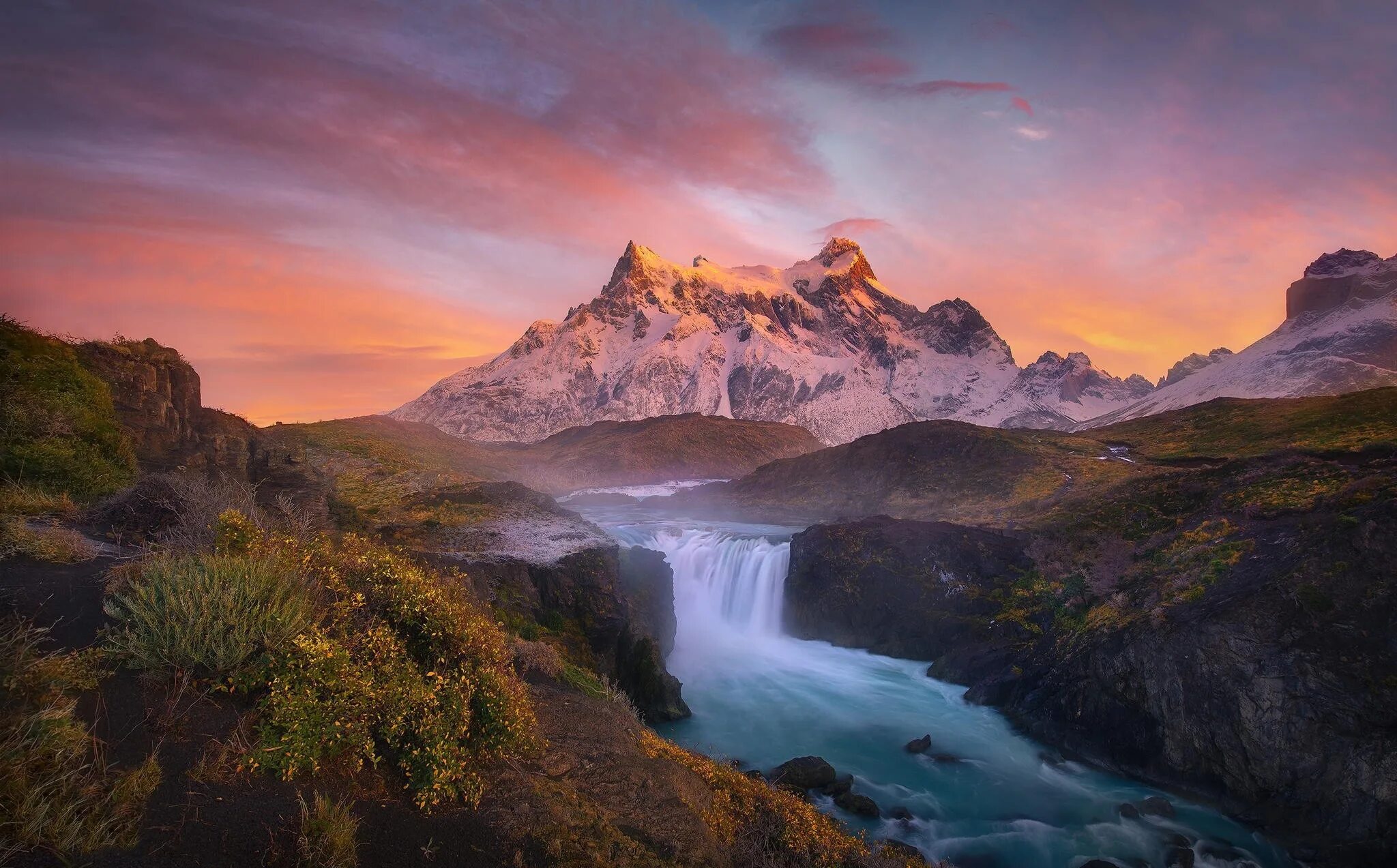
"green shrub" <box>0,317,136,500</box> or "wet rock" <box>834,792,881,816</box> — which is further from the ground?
"green shrub" <box>0,317,136,500</box>

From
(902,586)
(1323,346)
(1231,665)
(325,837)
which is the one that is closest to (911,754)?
(1231,665)

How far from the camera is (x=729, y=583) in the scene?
133 feet

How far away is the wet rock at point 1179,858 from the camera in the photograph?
15297mm

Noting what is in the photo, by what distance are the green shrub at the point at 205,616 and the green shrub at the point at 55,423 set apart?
390 inches

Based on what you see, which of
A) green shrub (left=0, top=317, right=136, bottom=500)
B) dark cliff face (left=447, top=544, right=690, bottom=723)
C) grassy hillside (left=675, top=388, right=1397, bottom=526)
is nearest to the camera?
green shrub (left=0, top=317, right=136, bottom=500)

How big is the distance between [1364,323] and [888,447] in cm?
9289

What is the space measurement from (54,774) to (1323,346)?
483 ft

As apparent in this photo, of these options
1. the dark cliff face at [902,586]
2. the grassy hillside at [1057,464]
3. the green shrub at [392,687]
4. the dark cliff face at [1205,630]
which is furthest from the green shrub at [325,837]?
the grassy hillside at [1057,464]

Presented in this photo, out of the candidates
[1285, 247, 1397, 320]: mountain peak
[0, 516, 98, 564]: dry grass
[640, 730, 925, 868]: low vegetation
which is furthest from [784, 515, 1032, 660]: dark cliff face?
[1285, 247, 1397, 320]: mountain peak

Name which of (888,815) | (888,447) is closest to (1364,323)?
(888,447)

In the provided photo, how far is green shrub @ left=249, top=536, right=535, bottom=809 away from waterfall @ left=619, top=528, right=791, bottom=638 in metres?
27.9

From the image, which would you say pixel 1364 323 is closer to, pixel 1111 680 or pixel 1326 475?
pixel 1326 475

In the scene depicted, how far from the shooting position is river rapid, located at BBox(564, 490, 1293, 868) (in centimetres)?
1659

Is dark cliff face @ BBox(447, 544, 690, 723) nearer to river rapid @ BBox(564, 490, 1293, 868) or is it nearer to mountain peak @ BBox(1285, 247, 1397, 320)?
river rapid @ BBox(564, 490, 1293, 868)
